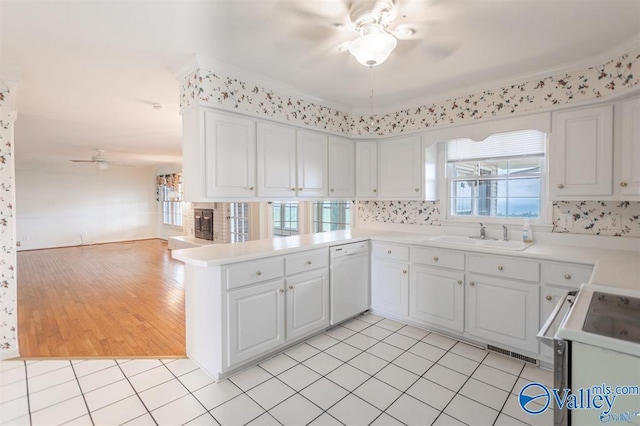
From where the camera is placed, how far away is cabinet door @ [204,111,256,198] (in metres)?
2.43

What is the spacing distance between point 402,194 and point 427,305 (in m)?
1.22

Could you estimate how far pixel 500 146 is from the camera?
9.89ft

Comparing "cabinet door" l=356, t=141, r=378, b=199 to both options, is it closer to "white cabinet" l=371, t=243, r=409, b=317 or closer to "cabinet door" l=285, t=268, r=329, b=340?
"white cabinet" l=371, t=243, r=409, b=317

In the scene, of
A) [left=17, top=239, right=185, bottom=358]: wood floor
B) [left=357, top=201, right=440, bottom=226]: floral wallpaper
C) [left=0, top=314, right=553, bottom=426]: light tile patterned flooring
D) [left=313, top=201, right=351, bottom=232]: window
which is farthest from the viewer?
[left=313, top=201, right=351, bottom=232]: window

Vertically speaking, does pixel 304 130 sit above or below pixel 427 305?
above

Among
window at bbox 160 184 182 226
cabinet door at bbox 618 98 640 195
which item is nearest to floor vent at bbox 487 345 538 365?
cabinet door at bbox 618 98 640 195

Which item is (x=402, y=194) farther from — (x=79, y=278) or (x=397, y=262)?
(x=79, y=278)

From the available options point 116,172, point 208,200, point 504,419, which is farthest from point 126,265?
point 504,419

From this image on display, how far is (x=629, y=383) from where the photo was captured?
3.10 ft

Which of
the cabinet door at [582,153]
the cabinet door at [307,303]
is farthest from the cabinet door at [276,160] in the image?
the cabinet door at [582,153]

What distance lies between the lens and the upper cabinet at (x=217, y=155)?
7.86 ft

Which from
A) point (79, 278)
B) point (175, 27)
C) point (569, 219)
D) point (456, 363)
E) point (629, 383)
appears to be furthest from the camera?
point (79, 278)

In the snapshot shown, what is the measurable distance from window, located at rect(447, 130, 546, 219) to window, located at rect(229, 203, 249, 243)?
4.13 meters

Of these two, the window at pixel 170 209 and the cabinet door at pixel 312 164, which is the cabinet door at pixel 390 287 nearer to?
the cabinet door at pixel 312 164
